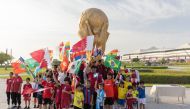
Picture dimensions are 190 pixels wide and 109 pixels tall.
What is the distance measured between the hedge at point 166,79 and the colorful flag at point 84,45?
15.4 meters

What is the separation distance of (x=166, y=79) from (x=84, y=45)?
15719 mm

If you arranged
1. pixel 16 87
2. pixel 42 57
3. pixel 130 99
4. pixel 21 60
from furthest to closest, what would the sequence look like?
pixel 16 87
pixel 21 60
pixel 42 57
pixel 130 99

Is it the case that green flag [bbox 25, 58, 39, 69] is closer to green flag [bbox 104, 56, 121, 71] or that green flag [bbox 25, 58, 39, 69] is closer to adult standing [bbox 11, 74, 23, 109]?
adult standing [bbox 11, 74, 23, 109]

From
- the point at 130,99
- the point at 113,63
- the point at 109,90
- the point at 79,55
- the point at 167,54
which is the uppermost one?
the point at 167,54

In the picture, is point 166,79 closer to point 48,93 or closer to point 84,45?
point 84,45

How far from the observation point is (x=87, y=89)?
34.2 feet

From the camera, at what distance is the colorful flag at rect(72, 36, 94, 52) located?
11.1m

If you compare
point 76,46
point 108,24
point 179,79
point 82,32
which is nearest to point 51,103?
point 76,46

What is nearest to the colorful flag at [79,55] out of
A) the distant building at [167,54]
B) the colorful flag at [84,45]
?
the colorful flag at [84,45]

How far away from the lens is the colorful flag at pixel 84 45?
1106 cm

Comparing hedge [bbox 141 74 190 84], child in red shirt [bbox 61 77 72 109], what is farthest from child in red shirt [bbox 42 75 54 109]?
hedge [bbox 141 74 190 84]

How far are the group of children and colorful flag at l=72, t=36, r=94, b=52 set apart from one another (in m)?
0.76

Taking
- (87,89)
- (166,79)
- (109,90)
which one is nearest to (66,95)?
(87,89)

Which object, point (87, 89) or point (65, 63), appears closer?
point (87, 89)
